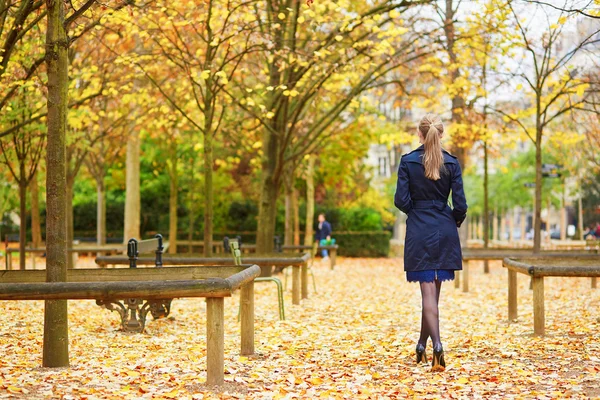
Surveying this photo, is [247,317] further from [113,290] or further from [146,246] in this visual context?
[146,246]

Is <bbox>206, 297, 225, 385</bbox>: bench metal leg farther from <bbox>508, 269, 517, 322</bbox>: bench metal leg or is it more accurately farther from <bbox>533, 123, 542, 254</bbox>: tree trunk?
<bbox>533, 123, 542, 254</bbox>: tree trunk

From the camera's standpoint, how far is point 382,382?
683 centimetres

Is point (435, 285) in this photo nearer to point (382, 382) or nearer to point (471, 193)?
point (382, 382)

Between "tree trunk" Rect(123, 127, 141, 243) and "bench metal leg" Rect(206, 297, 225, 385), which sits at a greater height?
"tree trunk" Rect(123, 127, 141, 243)

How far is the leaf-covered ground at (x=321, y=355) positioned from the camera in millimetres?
6418

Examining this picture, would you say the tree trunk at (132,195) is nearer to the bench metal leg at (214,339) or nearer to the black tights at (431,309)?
the black tights at (431,309)

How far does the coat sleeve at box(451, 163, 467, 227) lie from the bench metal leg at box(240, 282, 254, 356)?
6.53 ft

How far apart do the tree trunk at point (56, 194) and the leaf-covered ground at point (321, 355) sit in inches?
10.4

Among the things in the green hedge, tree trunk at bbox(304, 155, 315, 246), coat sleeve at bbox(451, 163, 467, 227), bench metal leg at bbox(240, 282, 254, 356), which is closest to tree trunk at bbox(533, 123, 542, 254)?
coat sleeve at bbox(451, 163, 467, 227)

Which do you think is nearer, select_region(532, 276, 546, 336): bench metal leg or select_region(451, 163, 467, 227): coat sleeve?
select_region(451, 163, 467, 227): coat sleeve

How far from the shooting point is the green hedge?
113 feet

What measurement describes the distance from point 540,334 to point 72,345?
495 cm

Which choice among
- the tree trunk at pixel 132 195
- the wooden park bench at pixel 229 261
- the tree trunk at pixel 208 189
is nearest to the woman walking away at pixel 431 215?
the wooden park bench at pixel 229 261

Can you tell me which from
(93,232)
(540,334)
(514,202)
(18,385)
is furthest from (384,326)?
(514,202)
